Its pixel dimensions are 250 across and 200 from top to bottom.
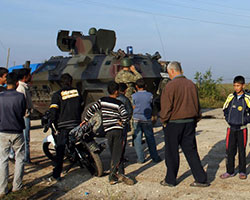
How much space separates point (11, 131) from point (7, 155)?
13.2 inches

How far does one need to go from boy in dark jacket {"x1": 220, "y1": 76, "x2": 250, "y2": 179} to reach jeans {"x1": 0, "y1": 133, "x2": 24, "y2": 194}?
9.96ft

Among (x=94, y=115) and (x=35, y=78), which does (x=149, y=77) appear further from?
(x=94, y=115)

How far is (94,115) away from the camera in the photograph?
17.9 ft

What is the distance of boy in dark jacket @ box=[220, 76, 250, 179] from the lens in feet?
18.1

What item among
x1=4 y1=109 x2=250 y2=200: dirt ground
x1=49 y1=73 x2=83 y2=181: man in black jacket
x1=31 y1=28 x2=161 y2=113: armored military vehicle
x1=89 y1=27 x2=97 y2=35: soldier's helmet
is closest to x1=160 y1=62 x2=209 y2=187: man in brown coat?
x1=4 y1=109 x2=250 y2=200: dirt ground

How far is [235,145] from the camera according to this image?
5625mm

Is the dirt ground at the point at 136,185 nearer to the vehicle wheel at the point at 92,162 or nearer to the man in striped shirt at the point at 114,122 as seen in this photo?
the vehicle wheel at the point at 92,162

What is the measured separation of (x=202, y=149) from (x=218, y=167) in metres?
1.56

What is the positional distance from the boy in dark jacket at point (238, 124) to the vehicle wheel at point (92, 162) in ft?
6.27

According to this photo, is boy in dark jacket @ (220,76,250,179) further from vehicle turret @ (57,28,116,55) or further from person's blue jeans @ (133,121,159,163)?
vehicle turret @ (57,28,116,55)

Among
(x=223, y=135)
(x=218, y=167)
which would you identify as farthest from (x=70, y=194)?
(x=223, y=135)

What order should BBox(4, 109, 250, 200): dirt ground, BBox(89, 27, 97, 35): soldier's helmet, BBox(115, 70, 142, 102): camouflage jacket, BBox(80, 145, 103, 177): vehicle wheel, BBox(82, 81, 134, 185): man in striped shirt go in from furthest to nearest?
BBox(89, 27, 97, 35): soldier's helmet < BBox(115, 70, 142, 102): camouflage jacket < BBox(80, 145, 103, 177): vehicle wheel < BBox(82, 81, 134, 185): man in striped shirt < BBox(4, 109, 250, 200): dirt ground

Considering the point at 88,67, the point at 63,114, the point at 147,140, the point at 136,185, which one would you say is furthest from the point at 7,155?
the point at 88,67

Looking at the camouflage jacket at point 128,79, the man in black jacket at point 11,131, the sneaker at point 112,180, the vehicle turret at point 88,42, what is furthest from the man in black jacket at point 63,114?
the vehicle turret at point 88,42
